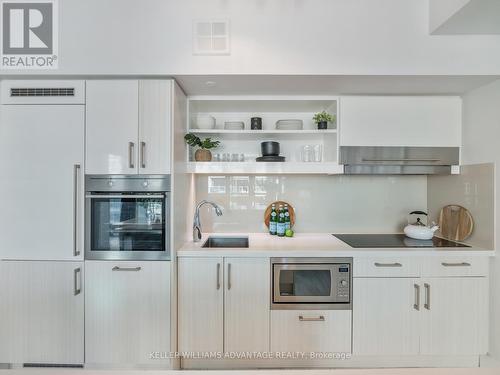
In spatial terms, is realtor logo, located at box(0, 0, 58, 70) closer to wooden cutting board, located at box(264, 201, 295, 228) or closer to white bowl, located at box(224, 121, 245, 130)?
white bowl, located at box(224, 121, 245, 130)

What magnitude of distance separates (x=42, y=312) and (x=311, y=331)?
1.90m

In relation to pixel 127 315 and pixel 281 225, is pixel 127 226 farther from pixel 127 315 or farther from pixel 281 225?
pixel 281 225

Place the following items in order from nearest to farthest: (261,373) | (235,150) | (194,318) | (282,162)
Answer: (261,373) → (194,318) → (282,162) → (235,150)

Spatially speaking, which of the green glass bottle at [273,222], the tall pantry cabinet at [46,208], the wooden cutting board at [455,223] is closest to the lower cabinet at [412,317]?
the wooden cutting board at [455,223]

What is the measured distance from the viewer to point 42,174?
1936 mm

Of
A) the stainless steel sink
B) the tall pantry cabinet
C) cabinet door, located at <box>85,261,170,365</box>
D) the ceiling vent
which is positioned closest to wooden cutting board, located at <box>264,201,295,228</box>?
the stainless steel sink

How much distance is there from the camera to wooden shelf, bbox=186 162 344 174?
2314mm

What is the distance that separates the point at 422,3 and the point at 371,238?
177 centimetres

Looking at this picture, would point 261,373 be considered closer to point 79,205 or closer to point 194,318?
point 194,318

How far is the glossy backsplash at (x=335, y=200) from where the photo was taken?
2.70 m

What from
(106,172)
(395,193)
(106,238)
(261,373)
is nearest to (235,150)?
(106,172)

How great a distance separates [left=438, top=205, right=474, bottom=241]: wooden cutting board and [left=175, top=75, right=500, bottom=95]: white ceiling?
0.97 m

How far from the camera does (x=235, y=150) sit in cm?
266

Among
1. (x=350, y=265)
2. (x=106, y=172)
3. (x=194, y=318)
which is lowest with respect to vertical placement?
(x=194, y=318)
